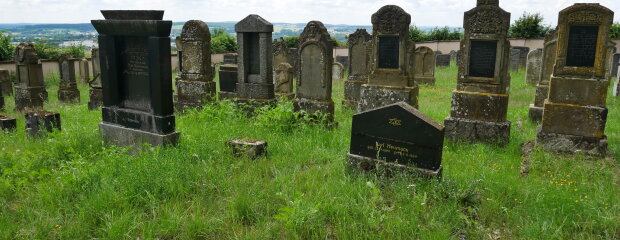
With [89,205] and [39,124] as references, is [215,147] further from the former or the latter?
[39,124]

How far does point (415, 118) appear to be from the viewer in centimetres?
450

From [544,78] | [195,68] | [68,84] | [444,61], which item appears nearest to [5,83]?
[68,84]

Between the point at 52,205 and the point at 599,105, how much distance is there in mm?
7069

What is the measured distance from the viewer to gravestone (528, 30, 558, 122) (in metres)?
8.91

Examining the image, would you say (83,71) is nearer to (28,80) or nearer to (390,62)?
(28,80)

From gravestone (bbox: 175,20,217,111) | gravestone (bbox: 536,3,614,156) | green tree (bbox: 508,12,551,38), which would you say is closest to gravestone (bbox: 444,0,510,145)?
gravestone (bbox: 536,3,614,156)

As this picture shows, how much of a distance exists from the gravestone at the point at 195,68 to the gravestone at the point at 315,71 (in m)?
2.23

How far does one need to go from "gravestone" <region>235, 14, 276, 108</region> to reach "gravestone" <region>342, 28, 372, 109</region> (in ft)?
9.10

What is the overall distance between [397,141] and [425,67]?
11.3 m

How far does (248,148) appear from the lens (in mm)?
5520

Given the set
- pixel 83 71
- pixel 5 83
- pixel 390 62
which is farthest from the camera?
pixel 83 71

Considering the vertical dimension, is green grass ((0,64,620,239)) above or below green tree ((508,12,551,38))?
below

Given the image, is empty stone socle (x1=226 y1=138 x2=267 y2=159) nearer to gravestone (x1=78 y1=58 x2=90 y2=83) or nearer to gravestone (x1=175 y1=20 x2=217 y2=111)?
gravestone (x1=175 y1=20 x2=217 y2=111)

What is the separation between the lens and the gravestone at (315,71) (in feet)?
25.7
